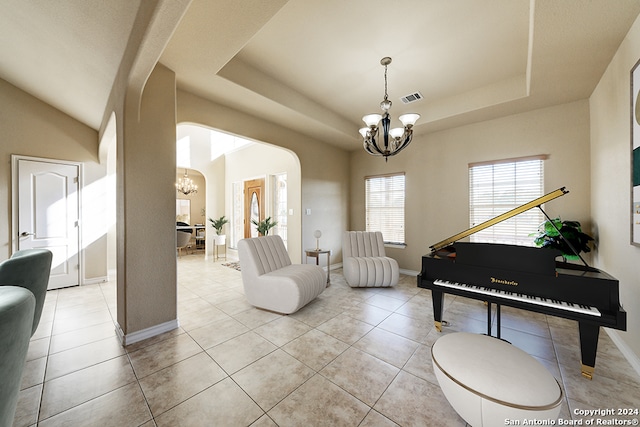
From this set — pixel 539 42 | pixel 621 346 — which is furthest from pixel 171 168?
pixel 621 346

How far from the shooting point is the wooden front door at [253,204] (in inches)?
250

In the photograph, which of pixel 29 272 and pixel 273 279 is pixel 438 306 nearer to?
pixel 273 279

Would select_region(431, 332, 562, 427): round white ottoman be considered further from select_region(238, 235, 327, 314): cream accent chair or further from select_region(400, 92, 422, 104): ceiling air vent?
select_region(400, 92, 422, 104): ceiling air vent

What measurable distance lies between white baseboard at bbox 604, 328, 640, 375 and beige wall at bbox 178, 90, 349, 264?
4026 millimetres

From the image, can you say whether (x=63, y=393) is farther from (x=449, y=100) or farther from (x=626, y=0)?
(x=449, y=100)

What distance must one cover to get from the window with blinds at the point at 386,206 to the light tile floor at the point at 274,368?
2.13 m

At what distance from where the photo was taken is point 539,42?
2.07 m

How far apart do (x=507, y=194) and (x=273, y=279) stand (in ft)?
12.6

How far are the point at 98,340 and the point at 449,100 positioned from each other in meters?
5.48

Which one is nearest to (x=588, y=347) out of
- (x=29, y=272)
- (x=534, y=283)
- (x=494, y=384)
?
(x=534, y=283)

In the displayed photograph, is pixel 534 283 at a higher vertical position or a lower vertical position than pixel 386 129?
lower

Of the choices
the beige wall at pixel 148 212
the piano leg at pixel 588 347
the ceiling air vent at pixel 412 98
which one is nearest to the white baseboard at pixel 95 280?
the beige wall at pixel 148 212

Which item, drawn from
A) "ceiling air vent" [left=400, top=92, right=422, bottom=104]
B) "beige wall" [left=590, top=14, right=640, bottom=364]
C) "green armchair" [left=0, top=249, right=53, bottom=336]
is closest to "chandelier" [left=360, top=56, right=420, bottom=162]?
"ceiling air vent" [left=400, top=92, right=422, bottom=104]

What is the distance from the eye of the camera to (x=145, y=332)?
233cm
